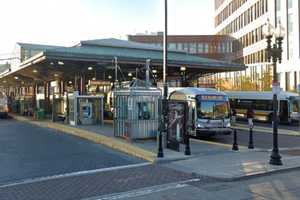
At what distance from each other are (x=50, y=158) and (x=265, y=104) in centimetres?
2881

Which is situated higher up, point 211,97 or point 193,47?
point 193,47

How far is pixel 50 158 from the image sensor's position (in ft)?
48.4

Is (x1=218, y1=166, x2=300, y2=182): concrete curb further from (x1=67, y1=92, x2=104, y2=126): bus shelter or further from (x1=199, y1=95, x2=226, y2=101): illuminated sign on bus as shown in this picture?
(x1=67, y1=92, x2=104, y2=126): bus shelter

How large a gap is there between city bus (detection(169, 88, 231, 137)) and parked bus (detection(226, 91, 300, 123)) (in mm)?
16373

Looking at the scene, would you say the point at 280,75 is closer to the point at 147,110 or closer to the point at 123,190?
the point at 147,110

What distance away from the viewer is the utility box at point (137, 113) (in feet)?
64.0

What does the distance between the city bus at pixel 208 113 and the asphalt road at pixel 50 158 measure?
582 centimetres

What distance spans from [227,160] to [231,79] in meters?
64.7

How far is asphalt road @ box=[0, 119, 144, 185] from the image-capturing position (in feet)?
40.4

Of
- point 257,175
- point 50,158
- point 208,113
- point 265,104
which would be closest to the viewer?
point 257,175

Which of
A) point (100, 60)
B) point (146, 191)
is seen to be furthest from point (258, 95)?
point (146, 191)

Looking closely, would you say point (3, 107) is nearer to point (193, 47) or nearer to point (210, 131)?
point (210, 131)

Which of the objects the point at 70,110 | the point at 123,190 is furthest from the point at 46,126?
the point at 123,190

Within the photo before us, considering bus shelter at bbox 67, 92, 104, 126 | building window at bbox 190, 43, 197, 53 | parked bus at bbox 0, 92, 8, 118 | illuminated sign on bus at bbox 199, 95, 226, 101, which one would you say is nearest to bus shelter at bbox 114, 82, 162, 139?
illuminated sign on bus at bbox 199, 95, 226, 101
